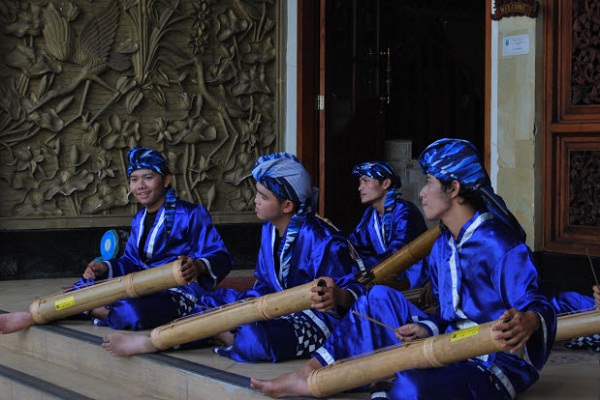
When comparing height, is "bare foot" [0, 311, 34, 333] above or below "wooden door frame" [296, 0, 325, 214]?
below

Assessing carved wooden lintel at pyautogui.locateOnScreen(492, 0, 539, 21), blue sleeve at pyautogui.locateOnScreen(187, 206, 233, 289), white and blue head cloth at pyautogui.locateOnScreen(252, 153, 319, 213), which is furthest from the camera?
carved wooden lintel at pyautogui.locateOnScreen(492, 0, 539, 21)

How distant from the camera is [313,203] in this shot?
175 inches

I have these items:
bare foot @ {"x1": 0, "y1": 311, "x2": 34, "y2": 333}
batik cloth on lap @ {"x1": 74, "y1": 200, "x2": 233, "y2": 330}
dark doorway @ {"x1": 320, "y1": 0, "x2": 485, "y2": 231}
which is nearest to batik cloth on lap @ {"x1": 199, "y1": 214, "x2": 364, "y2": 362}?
batik cloth on lap @ {"x1": 74, "y1": 200, "x2": 233, "y2": 330}

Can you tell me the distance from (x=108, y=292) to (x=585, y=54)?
2843 millimetres

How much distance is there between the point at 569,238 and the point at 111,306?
252 cm

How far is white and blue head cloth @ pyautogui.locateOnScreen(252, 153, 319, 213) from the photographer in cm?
426

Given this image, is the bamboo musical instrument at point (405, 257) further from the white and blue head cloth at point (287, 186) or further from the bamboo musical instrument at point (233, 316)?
the bamboo musical instrument at point (233, 316)

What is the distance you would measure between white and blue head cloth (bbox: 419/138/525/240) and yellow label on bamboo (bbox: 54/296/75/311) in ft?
7.40

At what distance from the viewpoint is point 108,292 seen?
4.75 meters

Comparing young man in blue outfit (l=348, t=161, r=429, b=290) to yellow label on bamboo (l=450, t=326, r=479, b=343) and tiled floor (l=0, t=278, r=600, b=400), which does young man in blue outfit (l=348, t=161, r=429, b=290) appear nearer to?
tiled floor (l=0, t=278, r=600, b=400)

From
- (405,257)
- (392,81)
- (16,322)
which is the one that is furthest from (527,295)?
(392,81)

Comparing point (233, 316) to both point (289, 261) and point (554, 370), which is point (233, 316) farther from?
point (554, 370)

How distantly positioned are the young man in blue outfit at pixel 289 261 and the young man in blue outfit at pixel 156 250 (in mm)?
489

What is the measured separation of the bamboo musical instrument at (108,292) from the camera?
452cm
